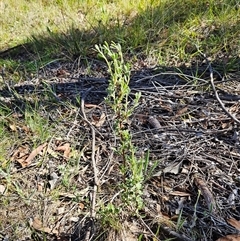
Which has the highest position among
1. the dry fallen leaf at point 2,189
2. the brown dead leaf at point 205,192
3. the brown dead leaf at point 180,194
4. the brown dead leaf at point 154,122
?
the dry fallen leaf at point 2,189

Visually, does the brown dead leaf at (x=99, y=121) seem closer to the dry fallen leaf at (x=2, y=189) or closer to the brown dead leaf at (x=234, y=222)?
the dry fallen leaf at (x=2, y=189)

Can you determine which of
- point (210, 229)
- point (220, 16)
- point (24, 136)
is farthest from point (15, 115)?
point (220, 16)

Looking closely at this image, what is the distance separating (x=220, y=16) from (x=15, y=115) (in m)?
1.91

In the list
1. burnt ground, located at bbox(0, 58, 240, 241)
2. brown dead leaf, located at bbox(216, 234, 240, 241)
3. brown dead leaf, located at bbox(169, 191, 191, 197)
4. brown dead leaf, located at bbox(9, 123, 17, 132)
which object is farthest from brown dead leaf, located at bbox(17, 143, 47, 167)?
brown dead leaf, located at bbox(216, 234, 240, 241)

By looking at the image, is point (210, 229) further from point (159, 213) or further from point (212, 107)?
point (212, 107)

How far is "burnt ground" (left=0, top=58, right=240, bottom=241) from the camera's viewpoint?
153 cm

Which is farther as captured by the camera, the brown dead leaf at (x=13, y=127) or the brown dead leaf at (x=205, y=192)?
the brown dead leaf at (x=13, y=127)

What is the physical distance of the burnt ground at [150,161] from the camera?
1529 mm

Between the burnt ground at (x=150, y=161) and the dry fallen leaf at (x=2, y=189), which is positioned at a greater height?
the dry fallen leaf at (x=2, y=189)

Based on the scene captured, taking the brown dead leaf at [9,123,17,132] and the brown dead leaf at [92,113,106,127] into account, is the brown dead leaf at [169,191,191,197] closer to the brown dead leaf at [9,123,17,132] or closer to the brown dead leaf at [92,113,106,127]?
the brown dead leaf at [92,113,106,127]

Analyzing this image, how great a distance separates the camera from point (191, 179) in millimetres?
1678

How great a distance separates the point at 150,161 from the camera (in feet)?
5.85

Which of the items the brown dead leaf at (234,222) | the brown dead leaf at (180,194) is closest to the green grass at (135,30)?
the brown dead leaf at (180,194)

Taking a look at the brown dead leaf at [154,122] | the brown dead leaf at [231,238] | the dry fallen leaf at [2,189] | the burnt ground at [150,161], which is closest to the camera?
the brown dead leaf at [231,238]
